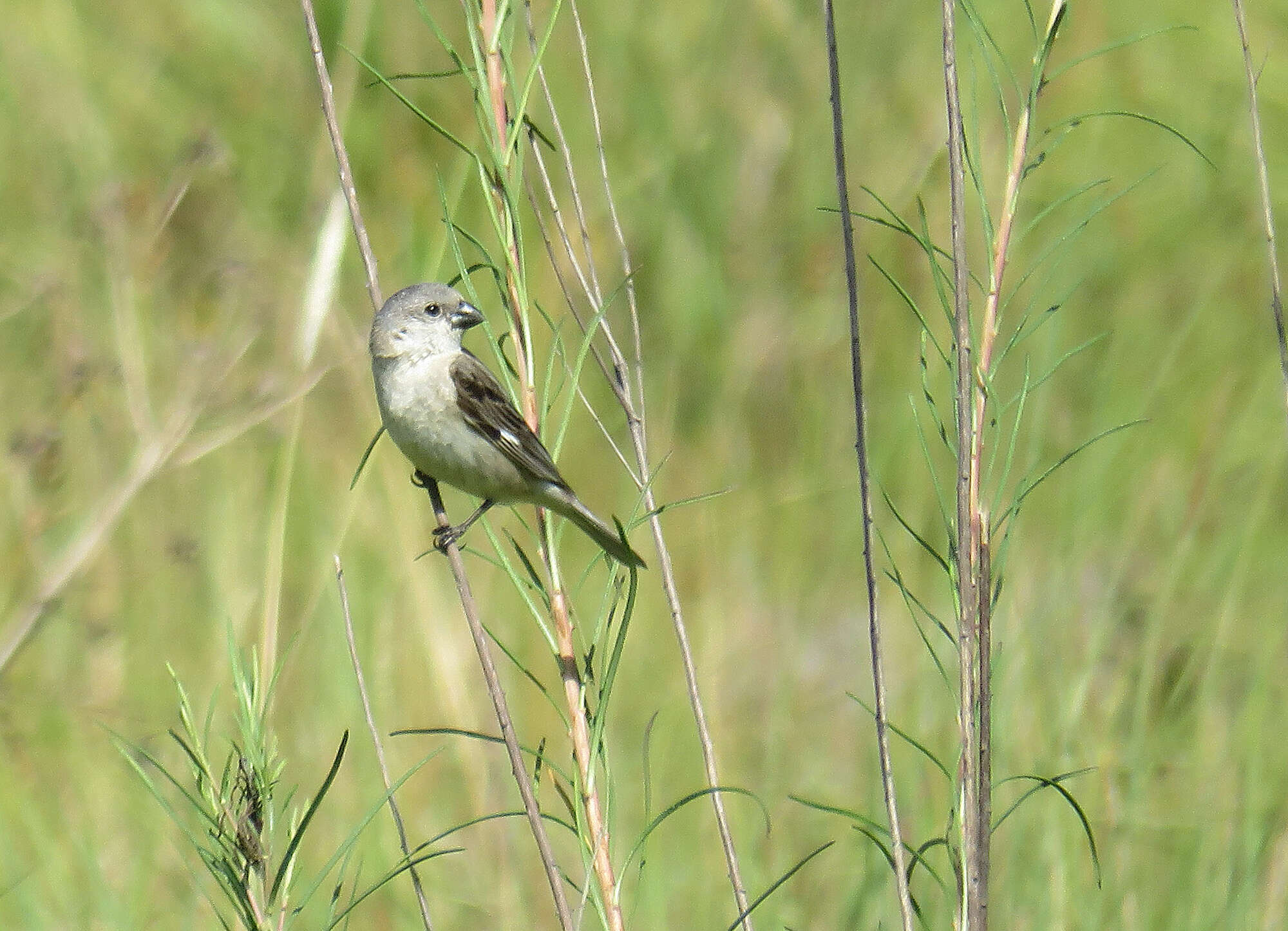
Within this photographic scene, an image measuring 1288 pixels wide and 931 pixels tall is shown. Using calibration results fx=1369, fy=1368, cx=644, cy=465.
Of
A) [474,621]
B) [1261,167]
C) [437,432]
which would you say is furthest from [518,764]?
[437,432]

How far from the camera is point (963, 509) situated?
69.6 inches

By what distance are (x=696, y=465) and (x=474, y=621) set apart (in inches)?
147

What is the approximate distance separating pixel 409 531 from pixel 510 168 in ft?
8.86

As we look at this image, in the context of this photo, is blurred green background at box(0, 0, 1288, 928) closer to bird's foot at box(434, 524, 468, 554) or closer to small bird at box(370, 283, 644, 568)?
small bird at box(370, 283, 644, 568)

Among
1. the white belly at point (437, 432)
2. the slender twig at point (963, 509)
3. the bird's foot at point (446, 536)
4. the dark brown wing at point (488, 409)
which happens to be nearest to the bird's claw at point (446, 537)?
the bird's foot at point (446, 536)

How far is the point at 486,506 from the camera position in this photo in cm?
333

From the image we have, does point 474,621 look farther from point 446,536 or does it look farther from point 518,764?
point 446,536

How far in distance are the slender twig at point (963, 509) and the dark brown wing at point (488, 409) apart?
65.7 inches

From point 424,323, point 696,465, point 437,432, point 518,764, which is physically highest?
point 696,465

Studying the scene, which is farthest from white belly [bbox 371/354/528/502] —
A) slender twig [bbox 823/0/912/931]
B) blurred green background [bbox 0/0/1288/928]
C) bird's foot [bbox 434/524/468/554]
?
slender twig [bbox 823/0/912/931]

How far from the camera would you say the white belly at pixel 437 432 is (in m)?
3.36

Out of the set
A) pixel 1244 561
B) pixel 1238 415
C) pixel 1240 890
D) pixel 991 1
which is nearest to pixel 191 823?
pixel 1240 890

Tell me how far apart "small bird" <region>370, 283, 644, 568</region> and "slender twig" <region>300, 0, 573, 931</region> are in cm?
124

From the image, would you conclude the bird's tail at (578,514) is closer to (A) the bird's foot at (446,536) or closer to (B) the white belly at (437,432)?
(B) the white belly at (437,432)
